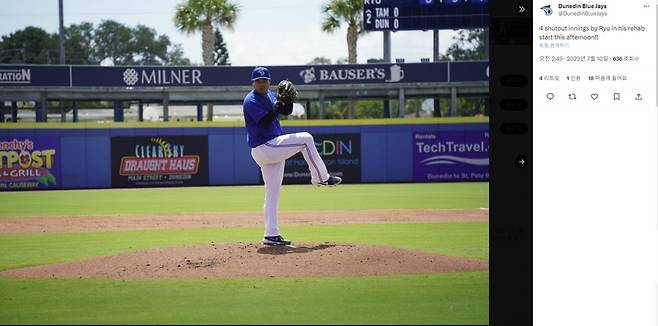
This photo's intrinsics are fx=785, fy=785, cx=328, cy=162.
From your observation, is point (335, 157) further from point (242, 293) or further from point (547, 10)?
point (547, 10)

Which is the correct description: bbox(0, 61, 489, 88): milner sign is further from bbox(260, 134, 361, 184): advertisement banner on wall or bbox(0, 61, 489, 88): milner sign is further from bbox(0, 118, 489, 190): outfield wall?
bbox(260, 134, 361, 184): advertisement banner on wall

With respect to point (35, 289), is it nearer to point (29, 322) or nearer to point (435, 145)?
point (29, 322)

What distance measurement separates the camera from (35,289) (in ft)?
16.4

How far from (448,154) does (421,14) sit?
28.2ft

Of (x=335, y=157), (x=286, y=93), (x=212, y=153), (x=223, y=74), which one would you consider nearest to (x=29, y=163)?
(x=212, y=153)

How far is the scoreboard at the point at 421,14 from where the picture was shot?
56.7ft

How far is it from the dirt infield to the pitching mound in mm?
4685

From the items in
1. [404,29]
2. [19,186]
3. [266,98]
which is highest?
[404,29]

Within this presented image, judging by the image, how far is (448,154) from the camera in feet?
87.6

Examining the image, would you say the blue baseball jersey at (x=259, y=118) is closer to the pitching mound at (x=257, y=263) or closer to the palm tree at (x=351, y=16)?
the pitching mound at (x=257, y=263)

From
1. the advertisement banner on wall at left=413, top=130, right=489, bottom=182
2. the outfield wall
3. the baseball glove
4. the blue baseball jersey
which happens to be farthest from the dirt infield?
the advertisement banner on wall at left=413, top=130, right=489, bottom=182

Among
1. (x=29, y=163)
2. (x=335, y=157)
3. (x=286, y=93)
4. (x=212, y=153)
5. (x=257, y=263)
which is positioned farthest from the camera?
(x=335, y=157)

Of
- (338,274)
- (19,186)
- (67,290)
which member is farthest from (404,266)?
(19,186)

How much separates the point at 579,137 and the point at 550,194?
0.51 ft
